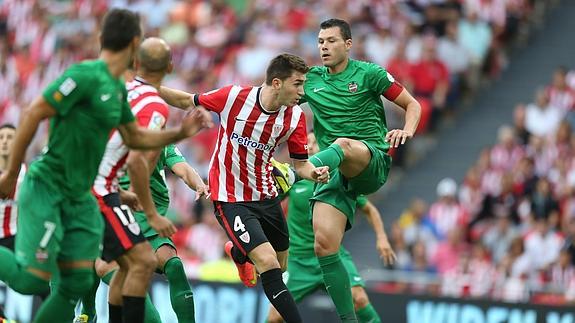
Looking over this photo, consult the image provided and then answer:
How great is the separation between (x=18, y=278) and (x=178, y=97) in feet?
9.10

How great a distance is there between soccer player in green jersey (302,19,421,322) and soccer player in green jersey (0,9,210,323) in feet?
9.01

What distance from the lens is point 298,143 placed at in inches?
427

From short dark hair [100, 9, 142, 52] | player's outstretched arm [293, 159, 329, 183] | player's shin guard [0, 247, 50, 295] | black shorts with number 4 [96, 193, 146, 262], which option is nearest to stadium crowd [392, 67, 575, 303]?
player's outstretched arm [293, 159, 329, 183]

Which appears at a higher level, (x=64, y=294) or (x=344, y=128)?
(x=344, y=128)

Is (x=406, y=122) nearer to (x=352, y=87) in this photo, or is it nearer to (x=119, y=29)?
(x=352, y=87)

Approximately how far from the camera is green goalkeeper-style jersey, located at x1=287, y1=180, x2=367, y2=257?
515 inches

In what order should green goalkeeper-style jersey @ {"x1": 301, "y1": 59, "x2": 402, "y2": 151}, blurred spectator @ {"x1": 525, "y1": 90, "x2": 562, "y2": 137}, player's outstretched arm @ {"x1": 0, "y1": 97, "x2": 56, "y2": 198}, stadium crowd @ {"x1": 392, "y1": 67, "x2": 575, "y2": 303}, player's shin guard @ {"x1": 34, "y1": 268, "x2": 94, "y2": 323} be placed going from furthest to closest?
blurred spectator @ {"x1": 525, "y1": 90, "x2": 562, "y2": 137}
stadium crowd @ {"x1": 392, "y1": 67, "x2": 575, "y2": 303}
green goalkeeper-style jersey @ {"x1": 301, "y1": 59, "x2": 402, "y2": 151}
player's shin guard @ {"x1": 34, "y1": 268, "x2": 94, "y2": 323}
player's outstretched arm @ {"x1": 0, "y1": 97, "x2": 56, "y2": 198}

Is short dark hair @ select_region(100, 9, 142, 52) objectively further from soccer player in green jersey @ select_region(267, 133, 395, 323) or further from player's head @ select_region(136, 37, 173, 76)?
soccer player in green jersey @ select_region(267, 133, 395, 323)

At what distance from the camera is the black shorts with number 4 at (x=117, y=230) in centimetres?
947

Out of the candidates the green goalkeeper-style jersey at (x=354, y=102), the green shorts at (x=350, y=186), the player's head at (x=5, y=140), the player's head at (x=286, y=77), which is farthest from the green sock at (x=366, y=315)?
the player's head at (x=5, y=140)

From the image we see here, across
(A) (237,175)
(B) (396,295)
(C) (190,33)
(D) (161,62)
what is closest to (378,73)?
(A) (237,175)

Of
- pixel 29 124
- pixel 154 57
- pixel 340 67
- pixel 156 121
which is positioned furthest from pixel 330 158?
pixel 29 124

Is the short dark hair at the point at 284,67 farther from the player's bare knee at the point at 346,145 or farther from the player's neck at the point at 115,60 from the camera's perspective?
the player's neck at the point at 115,60

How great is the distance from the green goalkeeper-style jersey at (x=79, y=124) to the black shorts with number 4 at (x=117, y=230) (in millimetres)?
620
